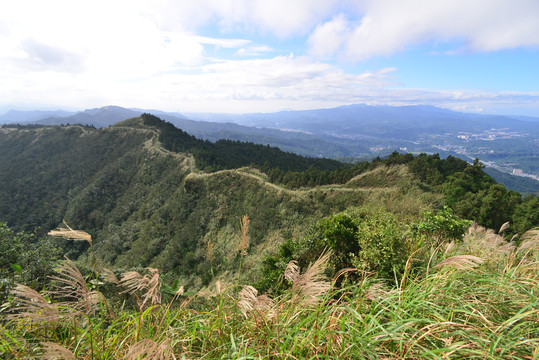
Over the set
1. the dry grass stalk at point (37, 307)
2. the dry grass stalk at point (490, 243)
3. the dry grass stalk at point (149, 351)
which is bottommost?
the dry grass stalk at point (490, 243)

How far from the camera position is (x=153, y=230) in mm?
33812

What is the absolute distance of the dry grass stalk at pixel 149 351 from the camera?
1.72m

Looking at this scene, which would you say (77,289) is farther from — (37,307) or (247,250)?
(247,250)

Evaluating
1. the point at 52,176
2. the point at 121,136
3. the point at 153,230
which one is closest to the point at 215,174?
the point at 153,230

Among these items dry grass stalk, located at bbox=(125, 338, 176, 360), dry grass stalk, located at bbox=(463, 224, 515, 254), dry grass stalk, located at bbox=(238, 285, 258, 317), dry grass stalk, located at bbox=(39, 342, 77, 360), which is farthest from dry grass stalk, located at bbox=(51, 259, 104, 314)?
dry grass stalk, located at bbox=(463, 224, 515, 254)

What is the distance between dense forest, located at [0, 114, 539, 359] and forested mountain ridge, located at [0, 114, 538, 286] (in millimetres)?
226

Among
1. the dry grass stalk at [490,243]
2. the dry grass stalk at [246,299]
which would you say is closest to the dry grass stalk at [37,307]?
the dry grass stalk at [246,299]

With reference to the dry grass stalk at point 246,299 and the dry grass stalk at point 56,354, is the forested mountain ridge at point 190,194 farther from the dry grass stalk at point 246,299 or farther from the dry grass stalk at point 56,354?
the dry grass stalk at point 56,354

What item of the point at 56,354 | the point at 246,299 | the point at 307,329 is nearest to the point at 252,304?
the point at 246,299

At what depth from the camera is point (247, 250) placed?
21.8 metres

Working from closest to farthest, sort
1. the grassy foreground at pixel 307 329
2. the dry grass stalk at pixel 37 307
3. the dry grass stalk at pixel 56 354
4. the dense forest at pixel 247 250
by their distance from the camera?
the dry grass stalk at pixel 56 354 < the grassy foreground at pixel 307 329 < the dry grass stalk at pixel 37 307 < the dense forest at pixel 247 250

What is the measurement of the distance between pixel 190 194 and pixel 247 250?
18.9 m

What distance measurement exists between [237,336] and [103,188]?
59516 mm

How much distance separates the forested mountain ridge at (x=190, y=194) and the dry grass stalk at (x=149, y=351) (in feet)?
3.34
